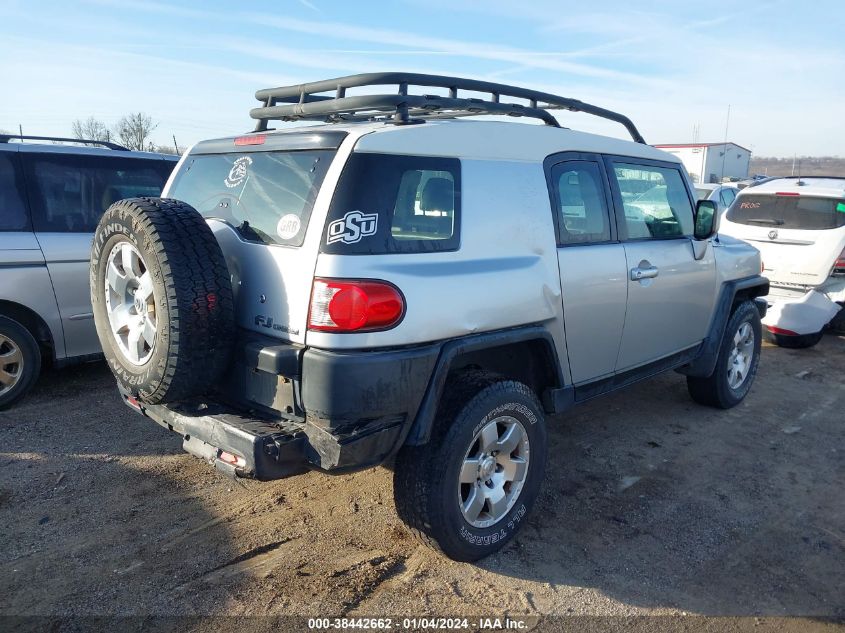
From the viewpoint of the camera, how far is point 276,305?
Answer: 9.21ft

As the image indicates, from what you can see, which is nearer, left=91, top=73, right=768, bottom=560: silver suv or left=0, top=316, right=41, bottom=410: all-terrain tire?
left=91, top=73, right=768, bottom=560: silver suv

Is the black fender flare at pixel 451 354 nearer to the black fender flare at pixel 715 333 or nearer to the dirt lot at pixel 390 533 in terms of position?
the dirt lot at pixel 390 533

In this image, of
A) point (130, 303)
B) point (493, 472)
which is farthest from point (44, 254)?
point (493, 472)

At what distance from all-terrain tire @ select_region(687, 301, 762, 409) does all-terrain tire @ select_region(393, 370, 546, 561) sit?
2611 millimetres

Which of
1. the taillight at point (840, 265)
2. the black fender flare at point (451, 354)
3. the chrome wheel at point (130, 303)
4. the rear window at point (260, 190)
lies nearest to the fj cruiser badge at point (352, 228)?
the rear window at point (260, 190)

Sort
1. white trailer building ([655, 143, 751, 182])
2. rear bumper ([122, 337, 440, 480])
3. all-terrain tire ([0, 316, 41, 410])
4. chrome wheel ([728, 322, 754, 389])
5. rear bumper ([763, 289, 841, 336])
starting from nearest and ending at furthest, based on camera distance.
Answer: rear bumper ([122, 337, 440, 480]) → all-terrain tire ([0, 316, 41, 410]) → chrome wheel ([728, 322, 754, 389]) → rear bumper ([763, 289, 841, 336]) → white trailer building ([655, 143, 751, 182])

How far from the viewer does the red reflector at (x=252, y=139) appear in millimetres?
3250

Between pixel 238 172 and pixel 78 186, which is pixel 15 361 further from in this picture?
pixel 238 172

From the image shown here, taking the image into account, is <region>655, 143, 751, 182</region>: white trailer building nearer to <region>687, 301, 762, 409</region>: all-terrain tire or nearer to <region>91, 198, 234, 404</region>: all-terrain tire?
<region>687, 301, 762, 409</region>: all-terrain tire

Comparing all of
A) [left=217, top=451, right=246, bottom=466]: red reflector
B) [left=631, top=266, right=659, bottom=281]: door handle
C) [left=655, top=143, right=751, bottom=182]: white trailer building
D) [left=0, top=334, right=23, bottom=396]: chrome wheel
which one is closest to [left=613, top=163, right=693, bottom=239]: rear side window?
[left=631, top=266, right=659, bottom=281]: door handle

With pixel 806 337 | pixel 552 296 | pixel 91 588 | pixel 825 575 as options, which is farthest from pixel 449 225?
pixel 806 337

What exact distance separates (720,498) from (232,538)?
277cm

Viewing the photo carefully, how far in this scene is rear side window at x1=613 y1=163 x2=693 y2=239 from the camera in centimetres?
409

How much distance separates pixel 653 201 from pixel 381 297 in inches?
99.1
